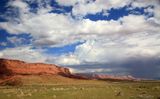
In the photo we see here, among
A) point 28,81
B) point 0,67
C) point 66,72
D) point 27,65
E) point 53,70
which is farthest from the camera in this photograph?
point 66,72

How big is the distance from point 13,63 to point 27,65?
9917 mm

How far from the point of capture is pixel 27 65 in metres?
164

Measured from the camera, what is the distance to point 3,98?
120 ft

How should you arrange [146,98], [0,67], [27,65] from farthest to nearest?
[27,65] < [0,67] < [146,98]

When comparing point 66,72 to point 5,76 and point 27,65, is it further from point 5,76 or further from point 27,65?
point 5,76

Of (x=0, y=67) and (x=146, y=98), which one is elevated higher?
(x=0, y=67)

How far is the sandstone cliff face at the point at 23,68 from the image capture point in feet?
487

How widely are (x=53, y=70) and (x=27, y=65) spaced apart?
20464 mm

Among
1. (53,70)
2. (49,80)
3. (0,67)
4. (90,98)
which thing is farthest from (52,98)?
(53,70)

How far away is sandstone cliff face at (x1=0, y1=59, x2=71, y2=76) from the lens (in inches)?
5849

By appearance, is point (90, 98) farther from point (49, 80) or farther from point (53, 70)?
point (53, 70)

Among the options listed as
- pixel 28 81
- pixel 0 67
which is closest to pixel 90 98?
pixel 28 81

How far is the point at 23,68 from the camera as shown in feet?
519

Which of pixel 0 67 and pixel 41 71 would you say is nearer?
pixel 0 67
